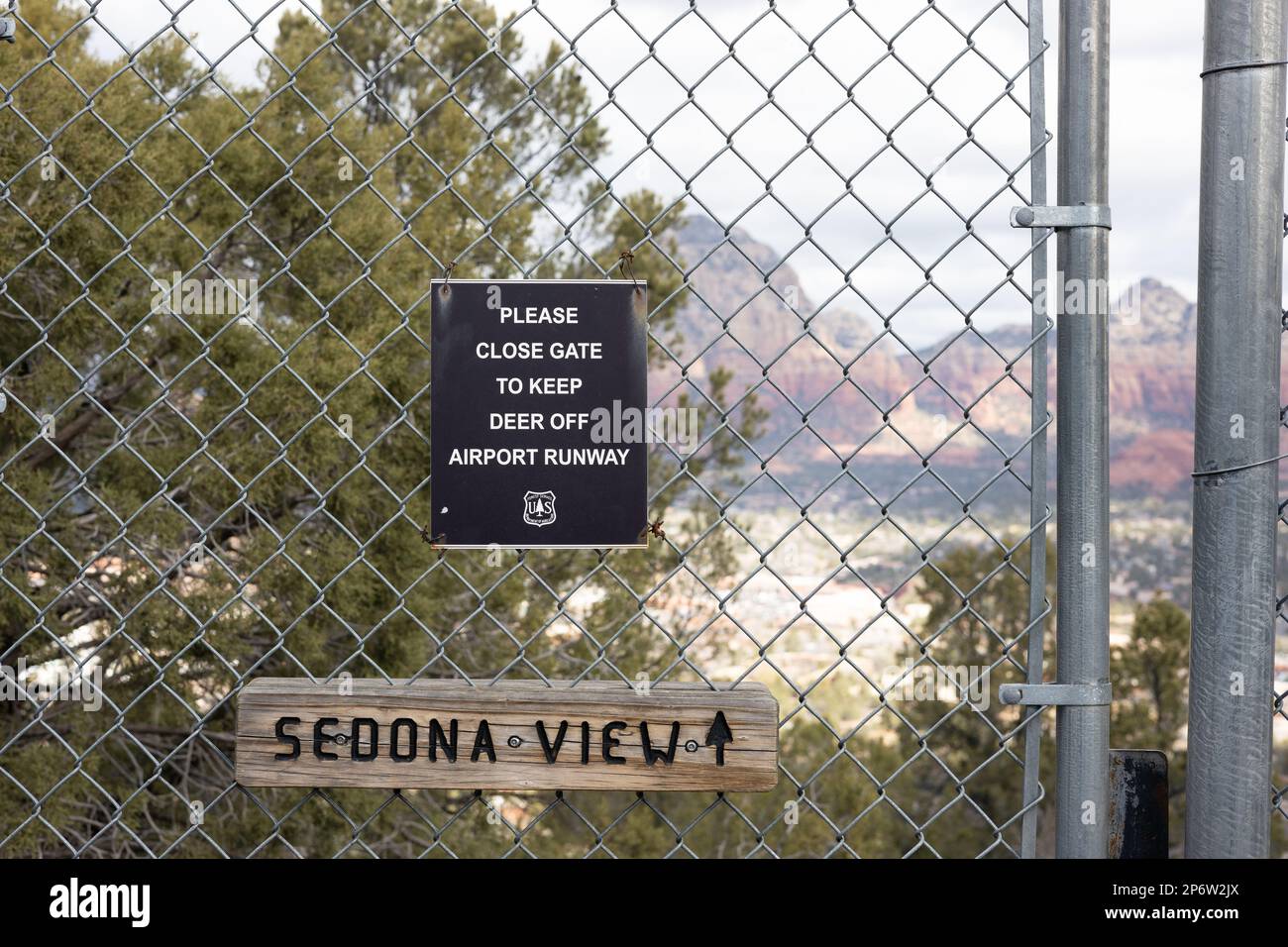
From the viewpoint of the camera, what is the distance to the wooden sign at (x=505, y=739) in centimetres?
138

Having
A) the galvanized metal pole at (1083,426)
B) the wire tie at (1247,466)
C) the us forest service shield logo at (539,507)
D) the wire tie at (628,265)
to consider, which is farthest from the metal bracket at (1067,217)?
the us forest service shield logo at (539,507)

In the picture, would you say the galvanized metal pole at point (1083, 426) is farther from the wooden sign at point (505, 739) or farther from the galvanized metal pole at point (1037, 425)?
the wooden sign at point (505, 739)

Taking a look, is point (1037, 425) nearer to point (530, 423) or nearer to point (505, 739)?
point (530, 423)

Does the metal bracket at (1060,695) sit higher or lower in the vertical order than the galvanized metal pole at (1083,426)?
lower

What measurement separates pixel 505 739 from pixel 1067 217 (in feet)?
2.99

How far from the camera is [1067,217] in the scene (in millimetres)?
1323

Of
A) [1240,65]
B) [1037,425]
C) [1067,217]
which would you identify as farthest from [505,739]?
[1240,65]

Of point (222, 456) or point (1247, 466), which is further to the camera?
point (222, 456)

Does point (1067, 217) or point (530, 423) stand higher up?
point (1067, 217)

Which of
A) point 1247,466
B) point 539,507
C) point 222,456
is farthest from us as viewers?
point 222,456

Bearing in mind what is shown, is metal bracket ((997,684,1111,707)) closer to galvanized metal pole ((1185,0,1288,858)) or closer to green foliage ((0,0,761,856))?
galvanized metal pole ((1185,0,1288,858))

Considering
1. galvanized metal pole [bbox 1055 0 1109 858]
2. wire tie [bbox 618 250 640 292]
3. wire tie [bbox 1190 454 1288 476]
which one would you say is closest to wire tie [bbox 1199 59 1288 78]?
galvanized metal pole [bbox 1055 0 1109 858]

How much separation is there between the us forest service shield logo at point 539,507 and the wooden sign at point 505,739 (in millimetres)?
212

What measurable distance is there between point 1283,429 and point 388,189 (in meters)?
7.02
